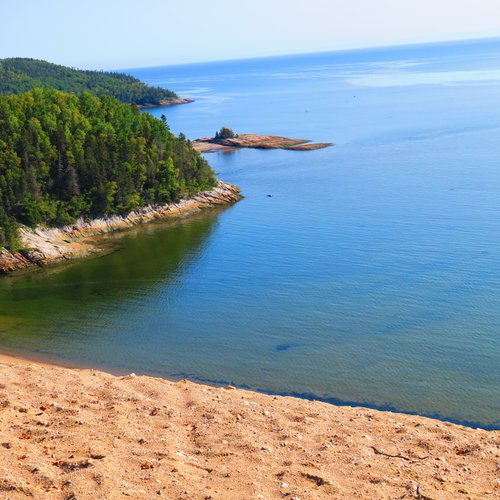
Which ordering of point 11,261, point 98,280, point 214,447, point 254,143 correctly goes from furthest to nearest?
point 254,143 < point 11,261 < point 98,280 < point 214,447

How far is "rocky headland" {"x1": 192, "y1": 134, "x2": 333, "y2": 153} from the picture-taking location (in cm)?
11619

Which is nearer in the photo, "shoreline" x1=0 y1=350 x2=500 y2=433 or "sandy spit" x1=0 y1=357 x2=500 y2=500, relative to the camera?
"sandy spit" x1=0 y1=357 x2=500 y2=500

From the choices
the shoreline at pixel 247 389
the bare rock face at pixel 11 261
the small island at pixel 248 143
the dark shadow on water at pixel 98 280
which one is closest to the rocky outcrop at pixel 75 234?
the bare rock face at pixel 11 261

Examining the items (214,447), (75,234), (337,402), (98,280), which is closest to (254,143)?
(75,234)

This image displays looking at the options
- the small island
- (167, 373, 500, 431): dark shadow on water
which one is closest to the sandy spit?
(167, 373, 500, 431): dark shadow on water

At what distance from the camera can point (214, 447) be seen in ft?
66.9

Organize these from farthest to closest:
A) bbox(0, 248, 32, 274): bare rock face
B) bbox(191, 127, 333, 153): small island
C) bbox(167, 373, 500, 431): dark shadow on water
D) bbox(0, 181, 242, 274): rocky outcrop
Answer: bbox(191, 127, 333, 153): small island < bbox(0, 181, 242, 274): rocky outcrop < bbox(0, 248, 32, 274): bare rock face < bbox(167, 373, 500, 431): dark shadow on water

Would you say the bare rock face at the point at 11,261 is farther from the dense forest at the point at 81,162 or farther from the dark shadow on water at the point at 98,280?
the dark shadow on water at the point at 98,280

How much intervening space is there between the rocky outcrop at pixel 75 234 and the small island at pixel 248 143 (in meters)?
41.5

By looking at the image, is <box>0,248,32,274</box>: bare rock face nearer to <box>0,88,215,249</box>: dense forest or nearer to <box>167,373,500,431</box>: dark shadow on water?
<box>0,88,215,249</box>: dense forest

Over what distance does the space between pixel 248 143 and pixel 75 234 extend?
218 feet

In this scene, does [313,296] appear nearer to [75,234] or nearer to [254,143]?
[75,234]

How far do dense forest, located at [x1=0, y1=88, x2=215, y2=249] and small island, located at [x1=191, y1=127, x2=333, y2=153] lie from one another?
38.5 m

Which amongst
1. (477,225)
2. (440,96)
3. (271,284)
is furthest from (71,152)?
(440,96)
